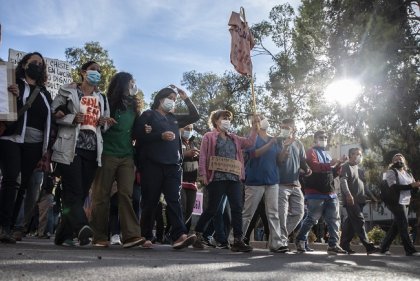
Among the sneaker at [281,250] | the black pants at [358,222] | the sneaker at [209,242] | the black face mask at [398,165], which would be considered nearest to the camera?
the sneaker at [281,250]

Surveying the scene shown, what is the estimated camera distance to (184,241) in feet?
19.3

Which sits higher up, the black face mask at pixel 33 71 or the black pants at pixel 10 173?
the black face mask at pixel 33 71

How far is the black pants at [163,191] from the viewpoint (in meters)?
5.99

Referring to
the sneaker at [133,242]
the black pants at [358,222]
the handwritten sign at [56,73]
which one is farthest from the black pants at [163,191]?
the handwritten sign at [56,73]

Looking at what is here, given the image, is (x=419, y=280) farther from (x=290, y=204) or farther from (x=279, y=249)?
(x=290, y=204)

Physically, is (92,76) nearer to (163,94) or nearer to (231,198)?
(163,94)

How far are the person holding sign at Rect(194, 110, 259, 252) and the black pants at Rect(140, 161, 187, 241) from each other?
76 centimetres

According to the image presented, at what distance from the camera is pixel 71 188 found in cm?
548

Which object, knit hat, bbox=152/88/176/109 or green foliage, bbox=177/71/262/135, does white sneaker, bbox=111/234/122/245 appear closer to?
knit hat, bbox=152/88/176/109

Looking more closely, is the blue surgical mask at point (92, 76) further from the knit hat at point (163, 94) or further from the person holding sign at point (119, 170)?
the knit hat at point (163, 94)

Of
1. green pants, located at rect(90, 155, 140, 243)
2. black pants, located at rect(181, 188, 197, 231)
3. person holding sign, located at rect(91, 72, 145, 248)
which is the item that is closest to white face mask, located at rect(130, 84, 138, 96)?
person holding sign, located at rect(91, 72, 145, 248)

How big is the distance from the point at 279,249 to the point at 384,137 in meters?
12.8

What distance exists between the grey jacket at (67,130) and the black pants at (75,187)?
3.5 inches

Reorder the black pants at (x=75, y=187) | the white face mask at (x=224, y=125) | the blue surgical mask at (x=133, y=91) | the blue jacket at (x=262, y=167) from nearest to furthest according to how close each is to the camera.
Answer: the black pants at (x=75, y=187), the blue surgical mask at (x=133, y=91), the white face mask at (x=224, y=125), the blue jacket at (x=262, y=167)
